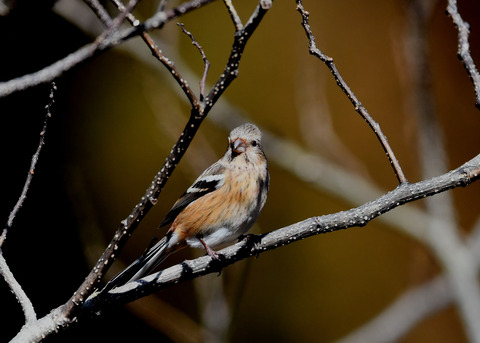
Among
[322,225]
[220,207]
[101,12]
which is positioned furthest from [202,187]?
[101,12]

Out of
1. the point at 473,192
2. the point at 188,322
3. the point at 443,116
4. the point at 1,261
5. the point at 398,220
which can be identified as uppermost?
the point at 443,116

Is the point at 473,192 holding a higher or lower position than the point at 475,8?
lower

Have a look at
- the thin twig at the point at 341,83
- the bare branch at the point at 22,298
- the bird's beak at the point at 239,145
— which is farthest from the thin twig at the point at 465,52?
the bare branch at the point at 22,298

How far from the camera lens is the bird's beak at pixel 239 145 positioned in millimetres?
4410

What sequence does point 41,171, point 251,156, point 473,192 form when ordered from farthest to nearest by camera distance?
point 473,192 < point 41,171 < point 251,156

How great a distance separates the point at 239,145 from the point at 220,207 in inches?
21.6

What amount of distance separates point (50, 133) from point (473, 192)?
4.54 metres

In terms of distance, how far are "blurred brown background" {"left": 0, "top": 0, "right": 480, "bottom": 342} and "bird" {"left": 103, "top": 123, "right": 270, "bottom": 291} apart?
5.30 ft

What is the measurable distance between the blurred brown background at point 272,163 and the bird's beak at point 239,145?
151 cm

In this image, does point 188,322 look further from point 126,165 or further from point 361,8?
point 361,8

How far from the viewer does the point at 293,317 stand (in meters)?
6.30

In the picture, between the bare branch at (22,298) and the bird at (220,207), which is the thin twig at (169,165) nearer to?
the bare branch at (22,298)

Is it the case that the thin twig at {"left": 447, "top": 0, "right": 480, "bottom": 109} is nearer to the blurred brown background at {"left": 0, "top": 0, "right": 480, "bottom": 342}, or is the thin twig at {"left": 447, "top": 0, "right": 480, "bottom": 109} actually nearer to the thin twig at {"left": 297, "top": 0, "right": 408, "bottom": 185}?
the thin twig at {"left": 297, "top": 0, "right": 408, "bottom": 185}

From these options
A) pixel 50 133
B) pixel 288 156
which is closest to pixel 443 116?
pixel 288 156
